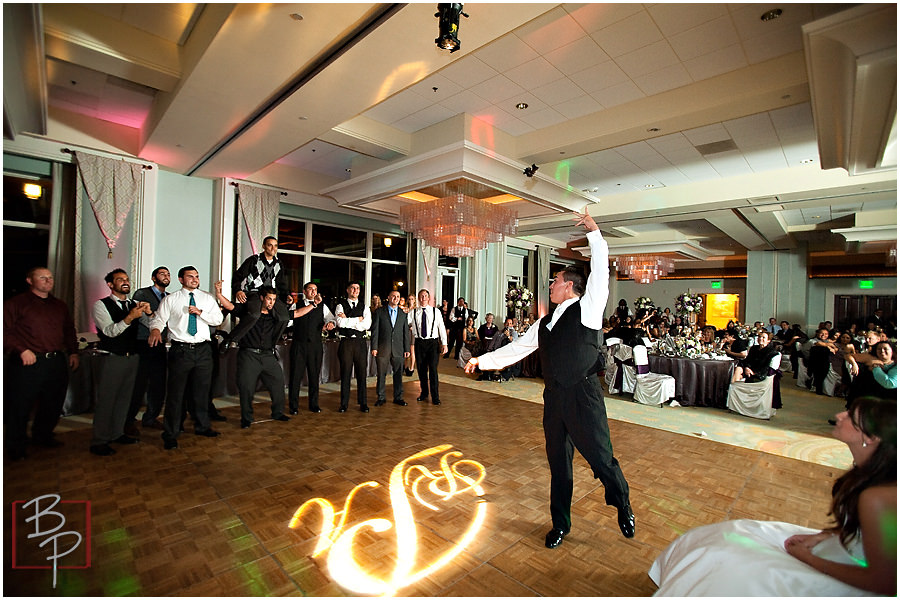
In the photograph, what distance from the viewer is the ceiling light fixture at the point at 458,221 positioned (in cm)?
608

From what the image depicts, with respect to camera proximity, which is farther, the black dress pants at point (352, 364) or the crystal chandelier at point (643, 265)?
the crystal chandelier at point (643, 265)

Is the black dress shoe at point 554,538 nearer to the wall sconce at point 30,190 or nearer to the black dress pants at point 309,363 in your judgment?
the wall sconce at point 30,190

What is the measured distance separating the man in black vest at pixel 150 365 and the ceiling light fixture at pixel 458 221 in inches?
137

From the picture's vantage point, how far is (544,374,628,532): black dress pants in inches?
86.1

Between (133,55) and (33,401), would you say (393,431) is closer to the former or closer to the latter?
(33,401)

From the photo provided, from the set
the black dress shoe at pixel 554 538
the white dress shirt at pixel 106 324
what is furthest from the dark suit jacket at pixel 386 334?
the black dress shoe at pixel 554 538

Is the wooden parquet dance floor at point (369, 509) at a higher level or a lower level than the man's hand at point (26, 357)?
lower

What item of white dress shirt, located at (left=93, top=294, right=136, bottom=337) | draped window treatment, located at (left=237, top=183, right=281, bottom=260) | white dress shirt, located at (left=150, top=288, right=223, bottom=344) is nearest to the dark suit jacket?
white dress shirt, located at (left=150, top=288, right=223, bottom=344)

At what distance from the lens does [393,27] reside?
251 cm

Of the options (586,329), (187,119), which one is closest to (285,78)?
(187,119)

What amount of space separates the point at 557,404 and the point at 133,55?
3575mm

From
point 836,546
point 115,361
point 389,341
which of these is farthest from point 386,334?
point 836,546

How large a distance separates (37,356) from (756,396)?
657cm

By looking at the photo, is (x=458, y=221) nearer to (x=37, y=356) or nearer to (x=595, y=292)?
(x=595, y=292)
